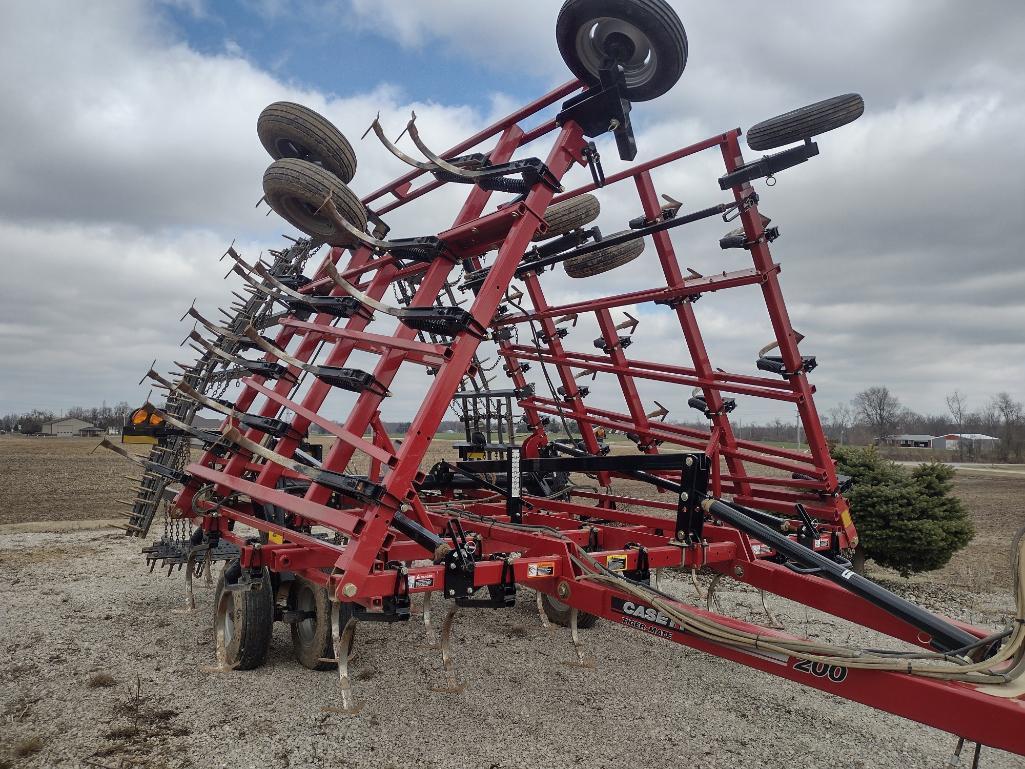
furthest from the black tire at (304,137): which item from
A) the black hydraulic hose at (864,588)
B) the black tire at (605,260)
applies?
the black hydraulic hose at (864,588)

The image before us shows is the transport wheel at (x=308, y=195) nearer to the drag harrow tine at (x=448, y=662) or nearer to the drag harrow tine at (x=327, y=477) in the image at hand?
the drag harrow tine at (x=327, y=477)

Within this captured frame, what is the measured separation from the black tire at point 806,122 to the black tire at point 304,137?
3.22m

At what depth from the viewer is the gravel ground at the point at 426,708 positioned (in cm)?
393

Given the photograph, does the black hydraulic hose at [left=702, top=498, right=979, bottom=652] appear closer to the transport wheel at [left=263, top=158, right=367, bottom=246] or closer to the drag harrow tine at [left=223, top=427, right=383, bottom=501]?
the drag harrow tine at [left=223, top=427, right=383, bottom=501]

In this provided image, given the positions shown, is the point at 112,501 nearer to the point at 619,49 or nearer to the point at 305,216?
the point at 305,216

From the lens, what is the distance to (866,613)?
3.44 meters

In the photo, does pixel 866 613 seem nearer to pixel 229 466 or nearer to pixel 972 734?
pixel 972 734

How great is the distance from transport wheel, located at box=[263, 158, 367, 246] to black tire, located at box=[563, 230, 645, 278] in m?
3.32

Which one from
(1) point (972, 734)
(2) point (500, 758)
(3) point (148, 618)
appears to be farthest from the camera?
(3) point (148, 618)

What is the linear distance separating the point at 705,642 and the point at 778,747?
165 centimetres

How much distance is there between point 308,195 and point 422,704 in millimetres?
3572

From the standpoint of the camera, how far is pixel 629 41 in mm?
4125

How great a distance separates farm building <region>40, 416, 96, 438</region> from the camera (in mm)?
73181

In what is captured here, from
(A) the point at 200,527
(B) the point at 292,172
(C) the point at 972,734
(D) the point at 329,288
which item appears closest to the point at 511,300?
(D) the point at 329,288
